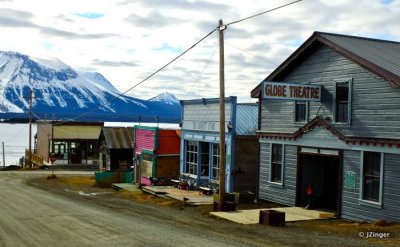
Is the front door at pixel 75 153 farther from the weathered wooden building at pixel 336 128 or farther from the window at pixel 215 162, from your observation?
the weathered wooden building at pixel 336 128

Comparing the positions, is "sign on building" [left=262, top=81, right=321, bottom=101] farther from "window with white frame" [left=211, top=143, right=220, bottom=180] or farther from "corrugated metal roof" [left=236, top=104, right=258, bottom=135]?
"window with white frame" [left=211, top=143, right=220, bottom=180]

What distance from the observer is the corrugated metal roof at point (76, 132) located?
207ft

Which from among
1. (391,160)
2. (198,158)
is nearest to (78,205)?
(198,158)

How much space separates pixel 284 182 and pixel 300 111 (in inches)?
133

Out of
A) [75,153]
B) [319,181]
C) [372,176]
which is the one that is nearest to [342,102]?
[372,176]

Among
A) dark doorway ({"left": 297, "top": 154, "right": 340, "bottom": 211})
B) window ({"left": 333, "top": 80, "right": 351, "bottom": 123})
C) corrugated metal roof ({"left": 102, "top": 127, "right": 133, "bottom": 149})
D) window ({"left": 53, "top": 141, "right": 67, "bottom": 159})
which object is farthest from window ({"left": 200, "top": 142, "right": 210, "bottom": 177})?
window ({"left": 53, "top": 141, "right": 67, "bottom": 159})

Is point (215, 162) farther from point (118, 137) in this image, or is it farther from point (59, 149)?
point (59, 149)

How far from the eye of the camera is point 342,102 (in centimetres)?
2042

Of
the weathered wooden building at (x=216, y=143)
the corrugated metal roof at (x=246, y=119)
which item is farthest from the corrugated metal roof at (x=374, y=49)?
the corrugated metal roof at (x=246, y=119)

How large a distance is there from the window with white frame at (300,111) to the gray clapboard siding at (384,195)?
3.24m

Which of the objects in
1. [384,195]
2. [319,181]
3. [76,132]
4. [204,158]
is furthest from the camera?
[76,132]

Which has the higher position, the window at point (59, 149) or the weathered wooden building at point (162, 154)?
the weathered wooden building at point (162, 154)

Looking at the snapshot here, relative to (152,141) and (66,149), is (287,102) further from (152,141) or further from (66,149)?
(66,149)

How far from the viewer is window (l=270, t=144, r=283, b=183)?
945 inches
